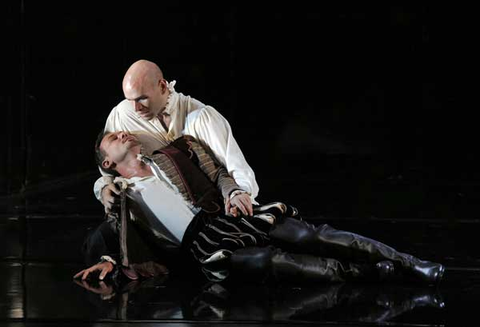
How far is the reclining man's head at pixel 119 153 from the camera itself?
3330 millimetres

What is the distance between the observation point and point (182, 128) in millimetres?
3416

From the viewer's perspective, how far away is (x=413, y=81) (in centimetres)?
768

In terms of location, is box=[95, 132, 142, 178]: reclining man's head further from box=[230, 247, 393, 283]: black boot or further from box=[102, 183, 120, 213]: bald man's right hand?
box=[230, 247, 393, 283]: black boot

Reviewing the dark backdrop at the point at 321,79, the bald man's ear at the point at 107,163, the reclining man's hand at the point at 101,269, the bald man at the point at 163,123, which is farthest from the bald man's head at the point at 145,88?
the dark backdrop at the point at 321,79

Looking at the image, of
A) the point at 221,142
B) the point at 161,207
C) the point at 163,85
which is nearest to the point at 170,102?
the point at 163,85

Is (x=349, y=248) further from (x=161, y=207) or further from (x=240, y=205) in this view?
(x=161, y=207)

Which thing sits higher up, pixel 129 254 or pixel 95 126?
pixel 129 254

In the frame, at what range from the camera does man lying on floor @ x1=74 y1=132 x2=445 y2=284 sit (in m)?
3.20

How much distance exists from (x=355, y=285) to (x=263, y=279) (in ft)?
1.12

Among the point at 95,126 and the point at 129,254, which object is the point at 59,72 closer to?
the point at 95,126

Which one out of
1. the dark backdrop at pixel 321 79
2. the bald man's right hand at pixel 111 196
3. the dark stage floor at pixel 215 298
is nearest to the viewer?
the dark stage floor at pixel 215 298

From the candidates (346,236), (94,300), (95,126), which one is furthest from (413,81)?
(94,300)

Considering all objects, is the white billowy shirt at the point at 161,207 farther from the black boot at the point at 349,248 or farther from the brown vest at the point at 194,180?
the black boot at the point at 349,248

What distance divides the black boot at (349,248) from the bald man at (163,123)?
0.20 m
